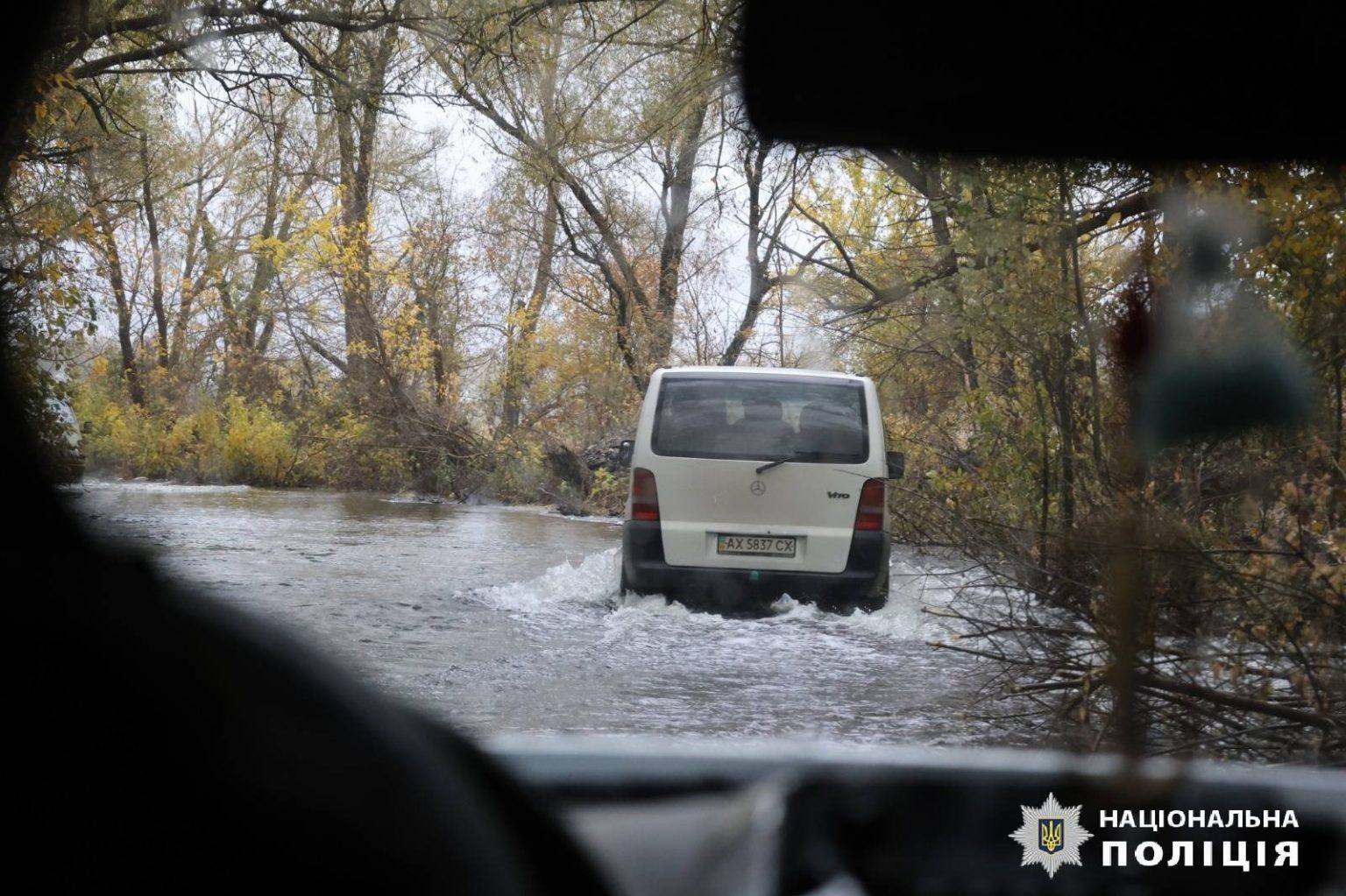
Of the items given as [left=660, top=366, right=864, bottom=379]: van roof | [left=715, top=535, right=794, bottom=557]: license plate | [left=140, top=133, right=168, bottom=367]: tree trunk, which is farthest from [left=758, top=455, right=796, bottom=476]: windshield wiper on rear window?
[left=140, top=133, right=168, bottom=367]: tree trunk

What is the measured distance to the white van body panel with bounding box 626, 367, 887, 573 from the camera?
398 inches

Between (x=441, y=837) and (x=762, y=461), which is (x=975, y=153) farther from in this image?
(x=762, y=461)

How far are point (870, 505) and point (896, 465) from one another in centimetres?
45

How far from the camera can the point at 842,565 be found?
33.1ft

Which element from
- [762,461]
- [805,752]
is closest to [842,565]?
[762,461]

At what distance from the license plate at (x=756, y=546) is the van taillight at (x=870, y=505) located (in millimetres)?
501

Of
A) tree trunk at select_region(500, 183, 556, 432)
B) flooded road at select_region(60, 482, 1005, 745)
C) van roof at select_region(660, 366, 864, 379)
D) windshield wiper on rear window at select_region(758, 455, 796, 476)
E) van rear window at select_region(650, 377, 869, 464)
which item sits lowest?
flooded road at select_region(60, 482, 1005, 745)

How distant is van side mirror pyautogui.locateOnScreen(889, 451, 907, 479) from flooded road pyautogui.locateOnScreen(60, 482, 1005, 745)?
64 cm

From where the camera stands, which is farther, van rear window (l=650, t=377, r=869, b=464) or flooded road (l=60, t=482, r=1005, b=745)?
van rear window (l=650, t=377, r=869, b=464)

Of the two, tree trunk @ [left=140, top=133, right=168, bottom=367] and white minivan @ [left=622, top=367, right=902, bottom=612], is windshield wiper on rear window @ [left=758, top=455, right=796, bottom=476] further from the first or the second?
tree trunk @ [left=140, top=133, right=168, bottom=367]

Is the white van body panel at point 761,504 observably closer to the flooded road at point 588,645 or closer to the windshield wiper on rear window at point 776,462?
the windshield wiper on rear window at point 776,462

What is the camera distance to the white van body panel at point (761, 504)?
1010 cm

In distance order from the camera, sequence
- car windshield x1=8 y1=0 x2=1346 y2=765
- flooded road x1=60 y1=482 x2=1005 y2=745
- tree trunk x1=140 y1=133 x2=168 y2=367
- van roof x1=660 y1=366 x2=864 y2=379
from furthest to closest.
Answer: tree trunk x1=140 y1=133 x2=168 y2=367, van roof x1=660 y1=366 x2=864 y2=379, flooded road x1=60 y1=482 x2=1005 y2=745, car windshield x1=8 y1=0 x2=1346 y2=765

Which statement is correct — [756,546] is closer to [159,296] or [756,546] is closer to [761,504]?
[761,504]
